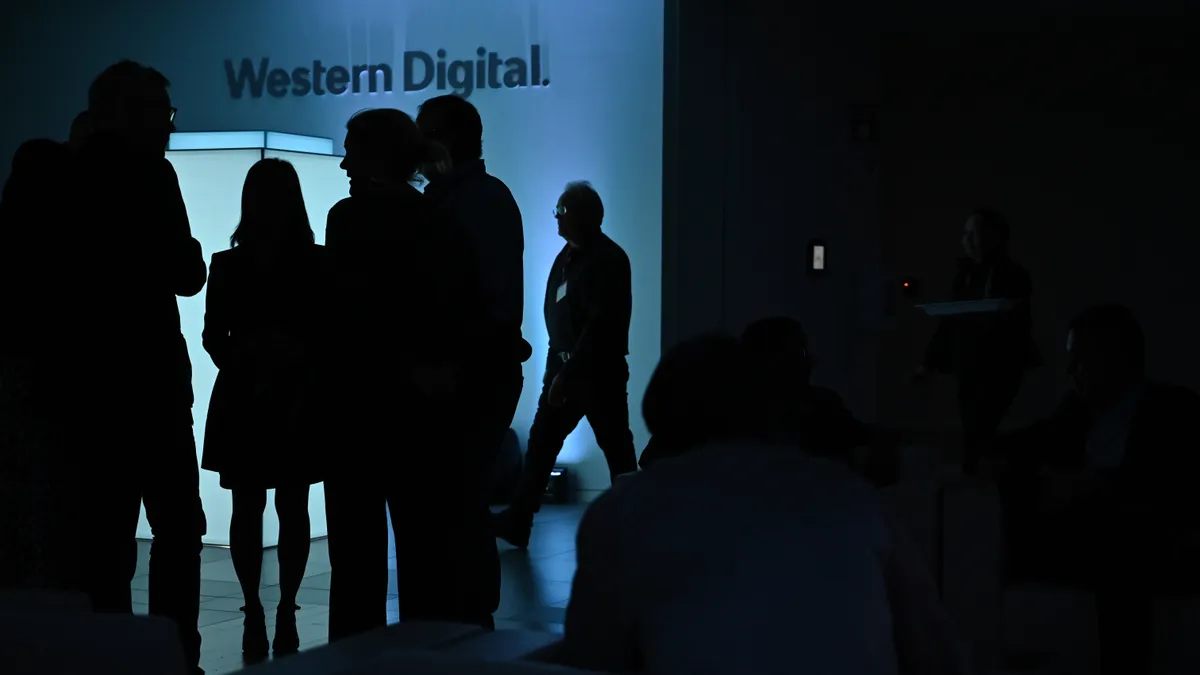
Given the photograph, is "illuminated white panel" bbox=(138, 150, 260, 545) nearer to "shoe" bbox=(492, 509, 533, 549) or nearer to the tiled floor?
the tiled floor

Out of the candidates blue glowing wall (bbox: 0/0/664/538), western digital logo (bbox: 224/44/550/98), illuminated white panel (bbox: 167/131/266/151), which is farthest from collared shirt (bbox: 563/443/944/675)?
western digital logo (bbox: 224/44/550/98)

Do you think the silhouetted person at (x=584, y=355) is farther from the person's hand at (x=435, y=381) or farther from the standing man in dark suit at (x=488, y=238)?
the person's hand at (x=435, y=381)

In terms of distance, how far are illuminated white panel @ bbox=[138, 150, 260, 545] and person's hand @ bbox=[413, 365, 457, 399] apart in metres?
2.89

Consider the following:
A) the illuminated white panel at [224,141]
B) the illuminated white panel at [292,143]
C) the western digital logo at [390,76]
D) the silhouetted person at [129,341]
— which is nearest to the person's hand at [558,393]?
the illuminated white panel at [292,143]

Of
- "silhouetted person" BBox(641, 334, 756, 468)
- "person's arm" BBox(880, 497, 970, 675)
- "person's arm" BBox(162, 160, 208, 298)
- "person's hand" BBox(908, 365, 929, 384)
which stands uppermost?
"person's arm" BBox(162, 160, 208, 298)

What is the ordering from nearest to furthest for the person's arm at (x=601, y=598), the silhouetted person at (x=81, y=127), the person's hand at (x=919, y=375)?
1. the person's arm at (x=601, y=598)
2. the silhouetted person at (x=81, y=127)
3. the person's hand at (x=919, y=375)

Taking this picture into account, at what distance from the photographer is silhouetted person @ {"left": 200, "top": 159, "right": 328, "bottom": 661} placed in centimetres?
410

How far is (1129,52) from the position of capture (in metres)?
10.0

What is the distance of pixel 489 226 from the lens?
4.07 metres

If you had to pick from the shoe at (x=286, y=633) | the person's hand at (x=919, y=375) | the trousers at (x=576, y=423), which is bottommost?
the shoe at (x=286, y=633)

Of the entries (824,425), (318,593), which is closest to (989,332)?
(824,425)

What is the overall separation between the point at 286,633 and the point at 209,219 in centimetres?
277

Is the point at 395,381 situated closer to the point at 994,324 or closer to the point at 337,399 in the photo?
the point at 337,399

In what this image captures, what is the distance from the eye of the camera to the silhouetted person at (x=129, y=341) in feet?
11.5
